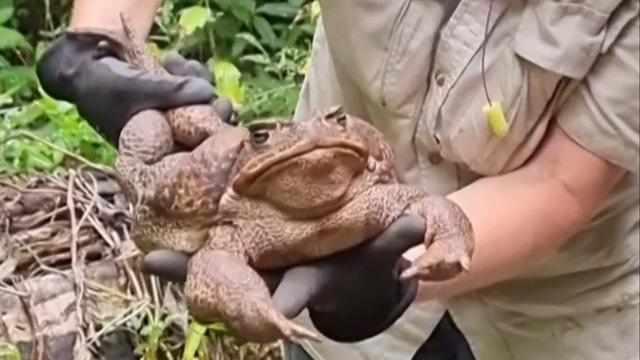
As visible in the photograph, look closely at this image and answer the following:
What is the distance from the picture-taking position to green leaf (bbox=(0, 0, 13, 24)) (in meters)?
2.38

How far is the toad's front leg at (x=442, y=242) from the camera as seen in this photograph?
3.04 ft

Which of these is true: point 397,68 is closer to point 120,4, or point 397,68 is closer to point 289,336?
point 120,4

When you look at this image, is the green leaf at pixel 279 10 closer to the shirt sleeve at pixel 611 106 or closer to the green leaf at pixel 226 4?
the green leaf at pixel 226 4

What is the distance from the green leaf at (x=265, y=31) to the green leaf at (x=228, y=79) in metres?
0.11

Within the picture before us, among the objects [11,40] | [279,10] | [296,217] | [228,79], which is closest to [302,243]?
[296,217]

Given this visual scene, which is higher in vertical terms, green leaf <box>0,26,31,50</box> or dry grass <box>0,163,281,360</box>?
dry grass <box>0,163,281,360</box>

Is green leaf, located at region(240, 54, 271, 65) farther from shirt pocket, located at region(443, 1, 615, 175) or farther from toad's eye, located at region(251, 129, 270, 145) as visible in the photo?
toad's eye, located at region(251, 129, 270, 145)

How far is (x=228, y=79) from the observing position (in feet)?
7.24

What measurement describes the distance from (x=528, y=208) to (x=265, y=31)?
133 cm

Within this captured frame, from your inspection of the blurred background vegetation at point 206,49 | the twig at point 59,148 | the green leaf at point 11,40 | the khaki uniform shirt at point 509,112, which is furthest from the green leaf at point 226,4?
the khaki uniform shirt at point 509,112

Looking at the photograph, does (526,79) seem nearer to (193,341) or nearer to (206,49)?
(193,341)

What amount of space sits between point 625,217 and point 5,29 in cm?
131

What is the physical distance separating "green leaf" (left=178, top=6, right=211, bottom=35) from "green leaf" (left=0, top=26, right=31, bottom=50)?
0.24 m

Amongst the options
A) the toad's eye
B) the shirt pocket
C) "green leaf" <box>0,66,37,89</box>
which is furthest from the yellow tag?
"green leaf" <box>0,66,37,89</box>
